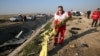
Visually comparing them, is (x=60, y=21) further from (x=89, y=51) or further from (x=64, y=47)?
(x=89, y=51)

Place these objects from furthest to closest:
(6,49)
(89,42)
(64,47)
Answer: (6,49), (89,42), (64,47)

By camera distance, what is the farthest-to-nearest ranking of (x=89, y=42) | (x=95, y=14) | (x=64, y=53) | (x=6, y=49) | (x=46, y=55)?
1. (x=95, y=14)
2. (x=6, y=49)
3. (x=89, y=42)
4. (x=64, y=53)
5. (x=46, y=55)

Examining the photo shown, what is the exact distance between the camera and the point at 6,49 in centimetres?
1511

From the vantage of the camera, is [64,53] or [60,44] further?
[60,44]

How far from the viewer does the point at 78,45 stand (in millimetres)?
10836

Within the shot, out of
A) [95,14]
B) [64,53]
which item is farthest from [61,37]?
[95,14]

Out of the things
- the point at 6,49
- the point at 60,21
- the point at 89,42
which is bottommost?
the point at 6,49

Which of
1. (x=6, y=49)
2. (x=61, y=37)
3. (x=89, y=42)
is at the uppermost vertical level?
(x=61, y=37)

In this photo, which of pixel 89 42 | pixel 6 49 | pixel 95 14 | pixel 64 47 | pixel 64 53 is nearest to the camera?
pixel 64 53

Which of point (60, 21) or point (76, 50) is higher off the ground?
point (60, 21)

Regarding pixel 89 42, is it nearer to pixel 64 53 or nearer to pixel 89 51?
pixel 89 51

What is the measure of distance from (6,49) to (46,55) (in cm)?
708

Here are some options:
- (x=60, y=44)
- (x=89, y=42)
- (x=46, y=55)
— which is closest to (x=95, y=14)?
(x=89, y=42)

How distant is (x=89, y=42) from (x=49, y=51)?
3.07m
